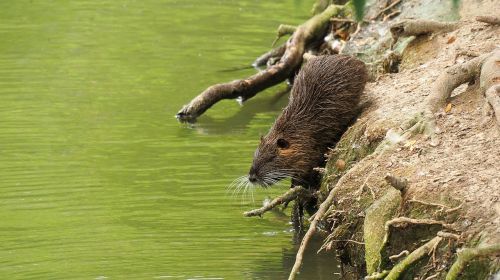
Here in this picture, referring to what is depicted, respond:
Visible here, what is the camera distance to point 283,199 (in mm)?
8023

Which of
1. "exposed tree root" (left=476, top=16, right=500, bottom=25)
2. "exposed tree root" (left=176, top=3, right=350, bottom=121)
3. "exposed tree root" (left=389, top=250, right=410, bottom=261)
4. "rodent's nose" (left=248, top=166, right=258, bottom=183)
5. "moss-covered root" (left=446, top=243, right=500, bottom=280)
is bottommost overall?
"exposed tree root" (left=389, top=250, right=410, bottom=261)

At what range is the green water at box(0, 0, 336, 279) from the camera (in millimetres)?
7796

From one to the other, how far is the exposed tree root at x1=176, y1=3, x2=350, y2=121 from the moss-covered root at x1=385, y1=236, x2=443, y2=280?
574 centimetres

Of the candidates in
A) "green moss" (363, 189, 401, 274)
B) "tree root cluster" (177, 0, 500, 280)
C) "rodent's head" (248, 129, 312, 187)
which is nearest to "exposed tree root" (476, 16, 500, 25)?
"tree root cluster" (177, 0, 500, 280)

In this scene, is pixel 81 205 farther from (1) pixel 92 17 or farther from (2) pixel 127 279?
(1) pixel 92 17

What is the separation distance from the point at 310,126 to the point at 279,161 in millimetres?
349

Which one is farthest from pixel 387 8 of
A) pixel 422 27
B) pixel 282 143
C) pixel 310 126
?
pixel 282 143

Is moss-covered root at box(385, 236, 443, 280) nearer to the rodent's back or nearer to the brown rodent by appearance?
the brown rodent

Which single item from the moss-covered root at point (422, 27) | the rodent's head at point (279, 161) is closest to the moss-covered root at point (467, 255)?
the rodent's head at point (279, 161)

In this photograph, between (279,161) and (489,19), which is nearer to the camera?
(279,161)

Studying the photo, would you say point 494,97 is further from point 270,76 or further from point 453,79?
Result: point 270,76

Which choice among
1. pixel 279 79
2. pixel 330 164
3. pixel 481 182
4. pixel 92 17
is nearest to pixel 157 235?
pixel 330 164

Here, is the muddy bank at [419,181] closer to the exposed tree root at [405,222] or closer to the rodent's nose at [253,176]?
the exposed tree root at [405,222]

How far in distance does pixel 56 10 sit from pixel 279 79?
18.4ft
